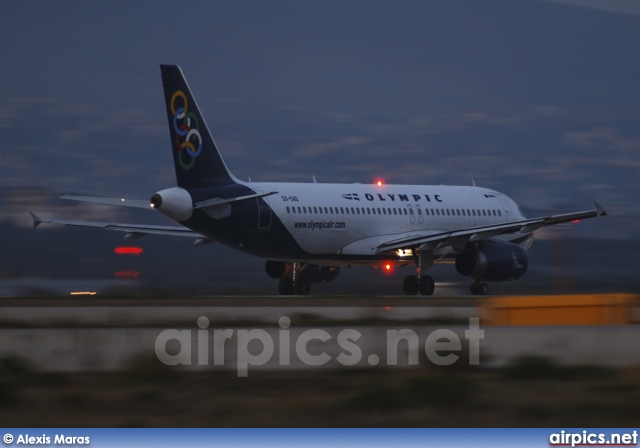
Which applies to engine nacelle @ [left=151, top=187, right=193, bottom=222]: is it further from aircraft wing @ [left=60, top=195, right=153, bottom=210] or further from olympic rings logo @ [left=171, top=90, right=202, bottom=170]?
aircraft wing @ [left=60, top=195, right=153, bottom=210]

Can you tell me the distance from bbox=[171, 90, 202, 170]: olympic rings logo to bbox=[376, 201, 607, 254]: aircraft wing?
8190 millimetres

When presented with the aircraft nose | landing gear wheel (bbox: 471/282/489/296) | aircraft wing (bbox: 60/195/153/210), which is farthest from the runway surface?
landing gear wheel (bbox: 471/282/489/296)

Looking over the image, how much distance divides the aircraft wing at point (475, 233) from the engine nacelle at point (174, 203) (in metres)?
8.51

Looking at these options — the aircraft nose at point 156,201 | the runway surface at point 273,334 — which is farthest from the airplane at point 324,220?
the runway surface at point 273,334

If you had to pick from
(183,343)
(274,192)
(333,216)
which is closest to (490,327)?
(183,343)

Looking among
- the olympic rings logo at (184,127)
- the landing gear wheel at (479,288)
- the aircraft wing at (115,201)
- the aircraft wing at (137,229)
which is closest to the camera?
the olympic rings logo at (184,127)

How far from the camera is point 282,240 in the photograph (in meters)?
41.1

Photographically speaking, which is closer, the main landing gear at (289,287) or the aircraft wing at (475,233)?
the aircraft wing at (475,233)

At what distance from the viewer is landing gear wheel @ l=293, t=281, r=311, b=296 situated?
43.9 m

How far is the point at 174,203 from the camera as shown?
3784cm

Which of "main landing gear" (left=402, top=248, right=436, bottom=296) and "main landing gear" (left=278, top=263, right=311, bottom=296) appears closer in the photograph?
"main landing gear" (left=402, top=248, right=436, bottom=296)

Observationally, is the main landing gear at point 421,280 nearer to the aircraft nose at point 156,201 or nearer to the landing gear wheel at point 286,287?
the landing gear wheel at point 286,287

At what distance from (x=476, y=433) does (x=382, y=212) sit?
3524 cm

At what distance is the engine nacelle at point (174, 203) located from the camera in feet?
123
